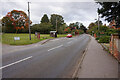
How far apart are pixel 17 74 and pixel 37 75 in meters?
0.98

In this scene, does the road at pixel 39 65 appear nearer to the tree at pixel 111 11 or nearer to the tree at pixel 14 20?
the tree at pixel 111 11

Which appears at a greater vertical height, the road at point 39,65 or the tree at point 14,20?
the tree at point 14,20

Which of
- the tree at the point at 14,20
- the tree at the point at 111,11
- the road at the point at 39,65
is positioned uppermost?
the tree at the point at 14,20

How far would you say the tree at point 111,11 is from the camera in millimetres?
9462

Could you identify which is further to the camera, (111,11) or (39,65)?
(111,11)

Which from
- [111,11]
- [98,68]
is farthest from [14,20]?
[98,68]

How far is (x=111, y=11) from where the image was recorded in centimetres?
1013

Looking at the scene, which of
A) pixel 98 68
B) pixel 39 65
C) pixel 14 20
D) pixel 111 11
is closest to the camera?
pixel 98 68

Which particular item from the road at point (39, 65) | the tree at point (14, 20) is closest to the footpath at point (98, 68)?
the road at point (39, 65)

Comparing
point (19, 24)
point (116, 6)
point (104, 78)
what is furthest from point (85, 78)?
point (19, 24)

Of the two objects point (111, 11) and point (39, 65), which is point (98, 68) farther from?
point (111, 11)

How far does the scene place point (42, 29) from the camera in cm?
5897

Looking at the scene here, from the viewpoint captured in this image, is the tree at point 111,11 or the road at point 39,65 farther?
the tree at point 111,11

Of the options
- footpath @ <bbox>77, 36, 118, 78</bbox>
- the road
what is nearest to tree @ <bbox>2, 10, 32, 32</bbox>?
the road
